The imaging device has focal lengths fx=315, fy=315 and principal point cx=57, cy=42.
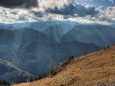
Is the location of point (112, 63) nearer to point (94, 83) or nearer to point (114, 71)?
point (114, 71)

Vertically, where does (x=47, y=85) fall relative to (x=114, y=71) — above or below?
below

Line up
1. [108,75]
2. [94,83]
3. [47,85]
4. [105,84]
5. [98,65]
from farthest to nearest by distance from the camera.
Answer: [98,65] < [47,85] < [108,75] < [94,83] < [105,84]

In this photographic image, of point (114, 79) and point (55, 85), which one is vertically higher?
point (114, 79)

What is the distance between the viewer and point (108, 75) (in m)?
76.1

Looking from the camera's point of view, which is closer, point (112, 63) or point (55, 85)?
point (55, 85)

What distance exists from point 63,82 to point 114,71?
574 inches

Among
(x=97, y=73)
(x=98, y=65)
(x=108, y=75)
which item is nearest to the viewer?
(x=108, y=75)

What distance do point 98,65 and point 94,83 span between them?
98.0 feet

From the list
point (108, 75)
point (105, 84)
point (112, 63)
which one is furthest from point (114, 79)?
point (112, 63)

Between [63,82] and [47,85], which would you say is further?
[47,85]

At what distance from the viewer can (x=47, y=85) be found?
298ft

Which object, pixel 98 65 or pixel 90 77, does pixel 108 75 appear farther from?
pixel 98 65

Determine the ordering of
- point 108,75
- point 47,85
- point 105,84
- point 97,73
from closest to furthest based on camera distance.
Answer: point 105,84 < point 108,75 < point 97,73 < point 47,85

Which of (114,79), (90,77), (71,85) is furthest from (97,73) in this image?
(114,79)
